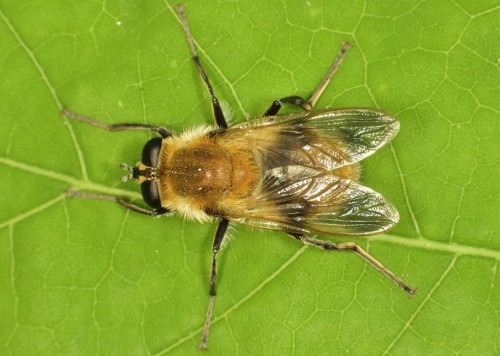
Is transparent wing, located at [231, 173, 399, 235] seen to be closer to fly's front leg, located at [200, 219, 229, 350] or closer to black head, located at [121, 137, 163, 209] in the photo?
fly's front leg, located at [200, 219, 229, 350]

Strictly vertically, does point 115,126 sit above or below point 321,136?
above

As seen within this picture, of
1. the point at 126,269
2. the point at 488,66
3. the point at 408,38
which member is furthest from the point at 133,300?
the point at 488,66

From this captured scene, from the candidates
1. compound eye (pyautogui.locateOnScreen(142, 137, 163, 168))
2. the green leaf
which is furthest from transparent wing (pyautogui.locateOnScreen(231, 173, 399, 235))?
compound eye (pyautogui.locateOnScreen(142, 137, 163, 168))

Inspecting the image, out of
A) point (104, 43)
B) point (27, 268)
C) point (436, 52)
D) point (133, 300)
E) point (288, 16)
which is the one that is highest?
point (104, 43)

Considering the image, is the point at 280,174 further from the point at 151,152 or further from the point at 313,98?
the point at 151,152

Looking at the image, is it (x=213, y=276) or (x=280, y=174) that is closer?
(x=280, y=174)

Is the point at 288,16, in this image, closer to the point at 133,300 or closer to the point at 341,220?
the point at 341,220

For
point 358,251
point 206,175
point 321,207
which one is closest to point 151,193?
point 206,175
